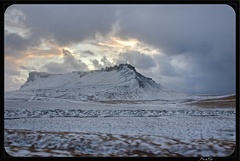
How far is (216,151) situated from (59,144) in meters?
5.21

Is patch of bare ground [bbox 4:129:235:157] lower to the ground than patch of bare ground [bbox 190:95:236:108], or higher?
lower

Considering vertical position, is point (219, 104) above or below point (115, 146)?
above

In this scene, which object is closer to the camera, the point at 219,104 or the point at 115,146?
the point at 115,146

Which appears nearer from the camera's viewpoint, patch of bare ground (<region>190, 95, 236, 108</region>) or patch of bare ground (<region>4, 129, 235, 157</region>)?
patch of bare ground (<region>4, 129, 235, 157</region>)

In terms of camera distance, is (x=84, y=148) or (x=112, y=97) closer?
(x=84, y=148)

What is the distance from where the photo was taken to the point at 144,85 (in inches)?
7421

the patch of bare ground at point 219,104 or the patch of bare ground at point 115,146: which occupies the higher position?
the patch of bare ground at point 219,104

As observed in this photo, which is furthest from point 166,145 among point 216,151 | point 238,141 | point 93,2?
point 93,2

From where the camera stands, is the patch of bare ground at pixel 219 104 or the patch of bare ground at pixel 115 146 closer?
the patch of bare ground at pixel 115 146
